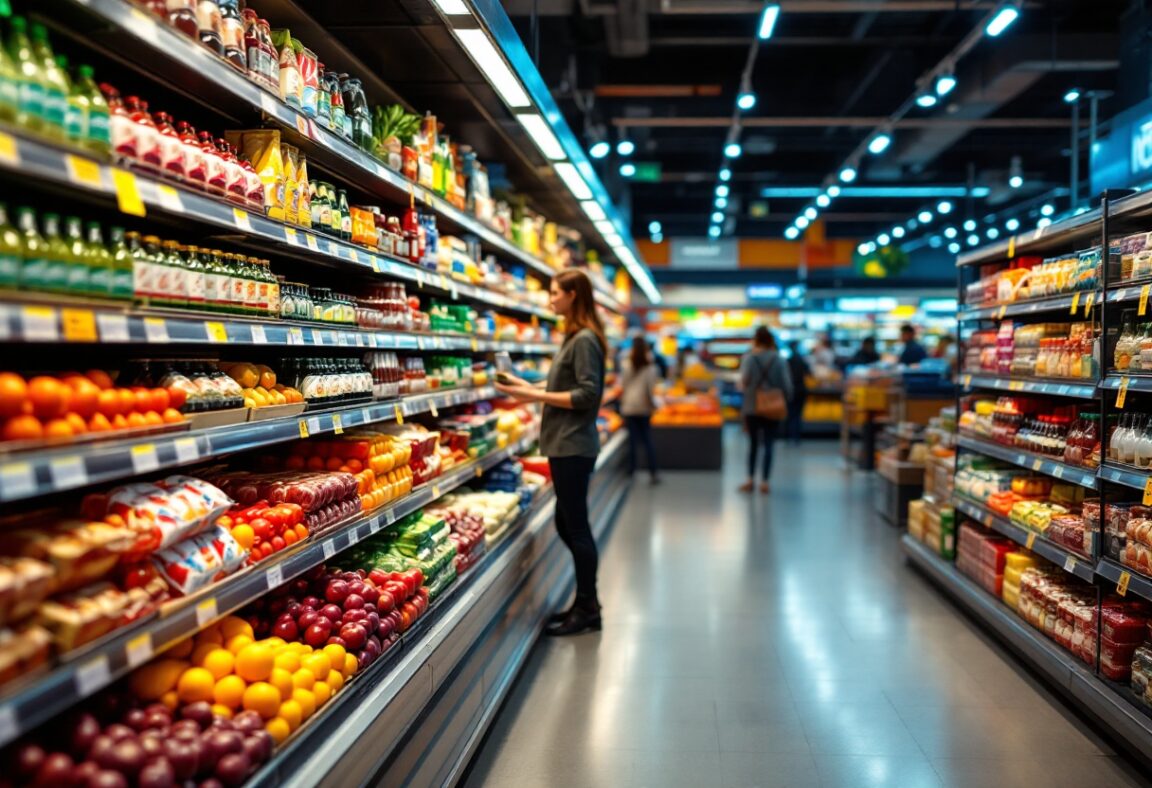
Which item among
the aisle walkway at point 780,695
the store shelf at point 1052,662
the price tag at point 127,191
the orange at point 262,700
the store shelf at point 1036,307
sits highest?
the price tag at point 127,191

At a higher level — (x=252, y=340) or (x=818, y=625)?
(x=252, y=340)

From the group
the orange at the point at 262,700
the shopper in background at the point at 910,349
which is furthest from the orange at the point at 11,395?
the shopper in background at the point at 910,349

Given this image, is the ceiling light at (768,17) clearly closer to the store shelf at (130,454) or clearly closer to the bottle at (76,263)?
the store shelf at (130,454)

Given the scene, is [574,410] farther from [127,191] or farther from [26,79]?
[26,79]

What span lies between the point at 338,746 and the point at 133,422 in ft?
3.08

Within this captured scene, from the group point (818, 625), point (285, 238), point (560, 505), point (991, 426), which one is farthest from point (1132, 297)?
point (285, 238)

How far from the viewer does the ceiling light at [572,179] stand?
569 cm

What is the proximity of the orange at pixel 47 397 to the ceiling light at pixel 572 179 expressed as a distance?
4269 mm

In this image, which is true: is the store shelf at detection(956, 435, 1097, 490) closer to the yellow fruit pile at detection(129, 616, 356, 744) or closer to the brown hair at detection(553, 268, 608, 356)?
the brown hair at detection(553, 268, 608, 356)

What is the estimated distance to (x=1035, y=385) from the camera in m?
4.45

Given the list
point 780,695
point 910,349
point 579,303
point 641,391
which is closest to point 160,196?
point 579,303

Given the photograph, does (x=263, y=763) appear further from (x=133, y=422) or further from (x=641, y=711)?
(x=641, y=711)

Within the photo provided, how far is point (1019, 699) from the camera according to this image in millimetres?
3943

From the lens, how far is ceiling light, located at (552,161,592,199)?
224 inches
